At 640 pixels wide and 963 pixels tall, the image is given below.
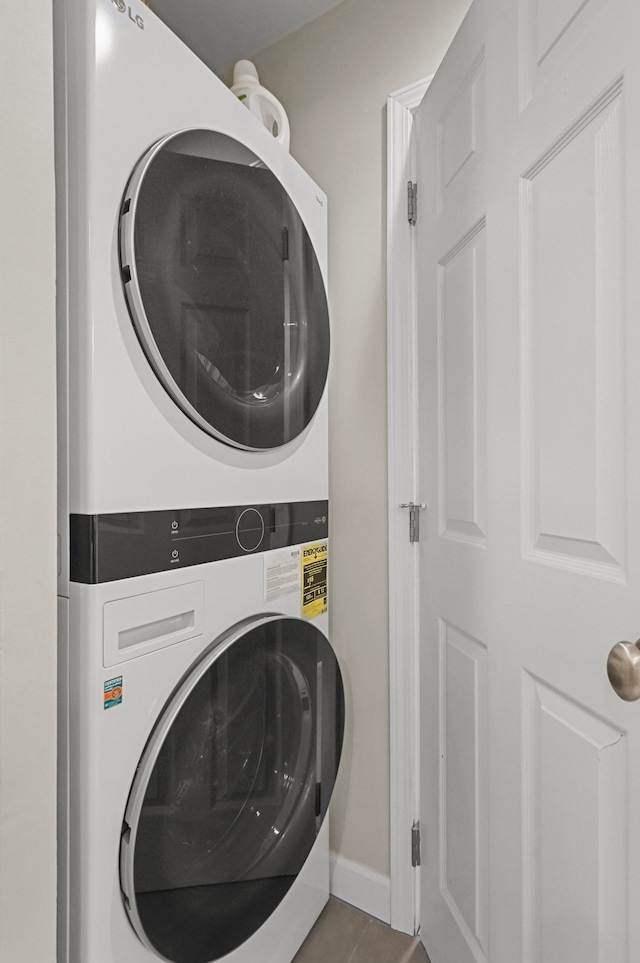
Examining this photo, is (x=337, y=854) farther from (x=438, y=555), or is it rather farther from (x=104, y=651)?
(x=104, y=651)

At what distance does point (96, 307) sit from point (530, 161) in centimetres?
72

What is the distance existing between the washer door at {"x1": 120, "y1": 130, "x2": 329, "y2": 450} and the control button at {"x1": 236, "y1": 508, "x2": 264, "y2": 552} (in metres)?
0.14

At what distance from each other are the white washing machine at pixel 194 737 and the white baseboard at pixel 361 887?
0.22 m

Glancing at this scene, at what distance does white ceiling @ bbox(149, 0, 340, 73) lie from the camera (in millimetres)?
1547

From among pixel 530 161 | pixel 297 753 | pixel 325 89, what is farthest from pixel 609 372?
pixel 325 89

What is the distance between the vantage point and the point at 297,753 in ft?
3.89

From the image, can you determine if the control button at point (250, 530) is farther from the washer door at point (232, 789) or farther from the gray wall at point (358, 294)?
the gray wall at point (358, 294)

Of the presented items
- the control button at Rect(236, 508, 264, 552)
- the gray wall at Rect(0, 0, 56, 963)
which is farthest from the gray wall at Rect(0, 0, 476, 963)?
the gray wall at Rect(0, 0, 56, 963)

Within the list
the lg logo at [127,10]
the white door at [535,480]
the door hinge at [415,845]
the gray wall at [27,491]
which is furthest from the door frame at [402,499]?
the gray wall at [27,491]

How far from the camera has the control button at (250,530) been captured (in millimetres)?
1058

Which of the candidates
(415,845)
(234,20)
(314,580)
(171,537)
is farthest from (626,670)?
(234,20)

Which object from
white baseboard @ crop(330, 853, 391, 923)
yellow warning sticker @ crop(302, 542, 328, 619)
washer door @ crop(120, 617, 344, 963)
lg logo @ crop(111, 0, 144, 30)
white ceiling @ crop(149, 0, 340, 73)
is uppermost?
white ceiling @ crop(149, 0, 340, 73)

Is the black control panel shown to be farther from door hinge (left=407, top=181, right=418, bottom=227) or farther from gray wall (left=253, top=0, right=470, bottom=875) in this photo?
door hinge (left=407, top=181, right=418, bottom=227)

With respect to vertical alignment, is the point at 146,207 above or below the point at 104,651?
above
